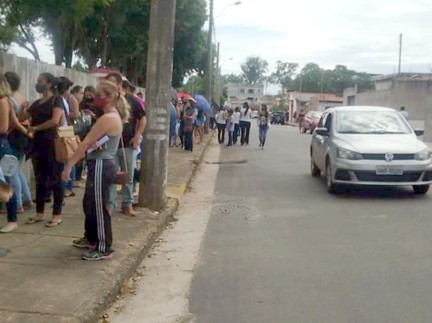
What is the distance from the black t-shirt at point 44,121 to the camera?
24.5ft

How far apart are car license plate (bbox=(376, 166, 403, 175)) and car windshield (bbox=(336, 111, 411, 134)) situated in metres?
1.31

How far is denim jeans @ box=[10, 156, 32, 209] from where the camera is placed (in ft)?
25.3

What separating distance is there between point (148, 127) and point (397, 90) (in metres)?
40.4

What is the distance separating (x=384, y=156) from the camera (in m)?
10.6

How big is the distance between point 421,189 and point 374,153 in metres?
1.25

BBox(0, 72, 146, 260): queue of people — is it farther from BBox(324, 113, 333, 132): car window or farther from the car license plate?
BBox(324, 113, 333, 132): car window

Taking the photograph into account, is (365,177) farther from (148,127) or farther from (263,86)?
(263,86)

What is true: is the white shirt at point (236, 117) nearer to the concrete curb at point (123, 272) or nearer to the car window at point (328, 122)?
the car window at point (328, 122)

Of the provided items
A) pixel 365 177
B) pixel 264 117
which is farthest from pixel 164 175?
pixel 264 117

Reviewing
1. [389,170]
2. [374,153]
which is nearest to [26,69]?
[374,153]

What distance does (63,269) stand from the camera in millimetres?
5867

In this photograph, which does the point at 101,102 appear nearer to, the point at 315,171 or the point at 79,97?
the point at 79,97

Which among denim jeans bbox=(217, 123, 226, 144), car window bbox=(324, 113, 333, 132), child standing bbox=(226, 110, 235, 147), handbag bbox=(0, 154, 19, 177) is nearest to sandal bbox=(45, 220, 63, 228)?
handbag bbox=(0, 154, 19, 177)

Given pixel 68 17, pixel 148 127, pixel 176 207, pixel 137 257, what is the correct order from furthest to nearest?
pixel 68 17 → pixel 176 207 → pixel 148 127 → pixel 137 257
